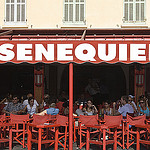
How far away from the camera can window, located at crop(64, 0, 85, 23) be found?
49.0 ft

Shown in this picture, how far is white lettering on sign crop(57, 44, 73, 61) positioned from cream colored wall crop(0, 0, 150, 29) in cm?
763

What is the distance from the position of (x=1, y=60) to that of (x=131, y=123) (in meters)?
3.62

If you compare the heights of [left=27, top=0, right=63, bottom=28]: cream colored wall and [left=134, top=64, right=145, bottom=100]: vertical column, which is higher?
[left=27, top=0, right=63, bottom=28]: cream colored wall

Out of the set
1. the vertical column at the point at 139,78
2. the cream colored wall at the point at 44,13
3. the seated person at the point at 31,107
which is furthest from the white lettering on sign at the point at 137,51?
the cream colored wall at the point at 44,13

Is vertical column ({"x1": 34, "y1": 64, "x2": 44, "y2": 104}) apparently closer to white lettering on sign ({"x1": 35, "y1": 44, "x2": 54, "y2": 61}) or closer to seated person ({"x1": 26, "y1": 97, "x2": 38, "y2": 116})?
seated person ({"x1": 26, "y1": 97, "x2": 38, "y2": 116})

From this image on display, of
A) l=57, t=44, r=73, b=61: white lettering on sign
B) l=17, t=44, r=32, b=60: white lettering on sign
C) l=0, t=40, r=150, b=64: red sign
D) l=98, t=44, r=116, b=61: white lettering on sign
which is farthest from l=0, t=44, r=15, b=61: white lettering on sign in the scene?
l=98, t=44, r=116, b=61: white lettering on sign

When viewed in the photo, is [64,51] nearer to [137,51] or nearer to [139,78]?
[137,51]

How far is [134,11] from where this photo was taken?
49.0 feet

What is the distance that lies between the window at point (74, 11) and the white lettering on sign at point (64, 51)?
7.76 meters

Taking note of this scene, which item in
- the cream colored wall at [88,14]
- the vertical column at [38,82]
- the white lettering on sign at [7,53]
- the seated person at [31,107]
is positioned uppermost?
→ the cream colored wall at [88,14]

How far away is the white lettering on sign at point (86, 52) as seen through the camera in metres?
7.30

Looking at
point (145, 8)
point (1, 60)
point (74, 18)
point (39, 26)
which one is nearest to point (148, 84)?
point (145, 8)

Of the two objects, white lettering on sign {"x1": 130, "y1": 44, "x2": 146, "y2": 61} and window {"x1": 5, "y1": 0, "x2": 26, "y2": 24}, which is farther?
window {"x1": 5, "y1": 0, "x2": 26, "y2": 24}

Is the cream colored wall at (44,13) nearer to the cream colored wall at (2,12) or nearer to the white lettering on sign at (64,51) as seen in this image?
the cream colored wall at (2,12)
